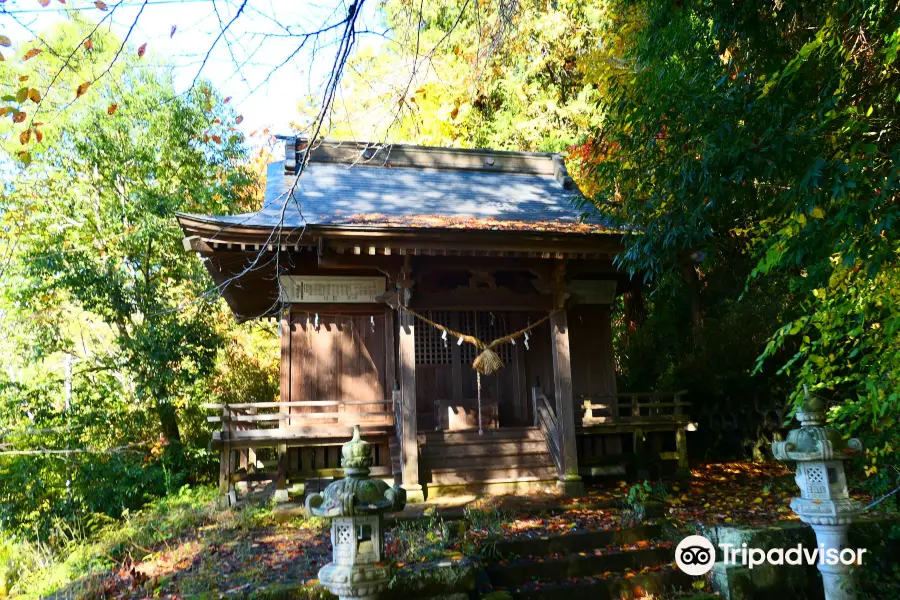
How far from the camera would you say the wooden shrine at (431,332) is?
7828 mm

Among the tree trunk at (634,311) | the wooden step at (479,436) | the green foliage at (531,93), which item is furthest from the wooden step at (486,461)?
the green foliage at (531,93)

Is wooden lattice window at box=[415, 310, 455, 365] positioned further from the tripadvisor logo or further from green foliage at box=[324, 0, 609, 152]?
green foliage at box=[324, 0, 609, 152]

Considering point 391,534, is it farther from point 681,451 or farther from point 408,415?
point 681,451

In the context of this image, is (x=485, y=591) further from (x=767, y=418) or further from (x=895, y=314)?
(x=767, y=418)

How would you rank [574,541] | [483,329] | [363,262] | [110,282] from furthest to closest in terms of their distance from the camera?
[110,282] < [483,329] < [363,262] < [574,541]

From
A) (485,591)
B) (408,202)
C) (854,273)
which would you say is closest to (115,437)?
(408,202)

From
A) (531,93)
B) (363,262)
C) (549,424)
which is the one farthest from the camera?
(531,93)

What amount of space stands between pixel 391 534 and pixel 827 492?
3.92 meters

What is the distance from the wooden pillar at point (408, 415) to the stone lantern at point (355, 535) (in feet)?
11.2

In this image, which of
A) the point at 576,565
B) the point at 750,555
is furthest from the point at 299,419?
the point at 750,555

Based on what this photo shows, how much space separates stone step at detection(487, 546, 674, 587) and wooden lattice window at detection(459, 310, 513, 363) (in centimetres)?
441

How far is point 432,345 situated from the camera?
9844 millimetres

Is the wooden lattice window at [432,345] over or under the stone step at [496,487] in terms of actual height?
over

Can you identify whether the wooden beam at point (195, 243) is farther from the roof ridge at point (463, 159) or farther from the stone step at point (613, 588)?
the stone step at point (613, 588)
